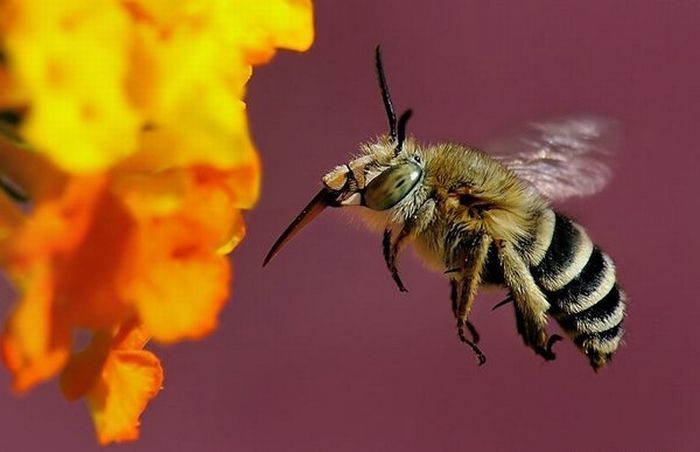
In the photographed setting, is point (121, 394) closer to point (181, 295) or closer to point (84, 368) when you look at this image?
point (84, 368)


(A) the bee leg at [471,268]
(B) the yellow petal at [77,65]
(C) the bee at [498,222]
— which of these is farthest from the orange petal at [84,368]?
(A) the bee leg at [471,268]

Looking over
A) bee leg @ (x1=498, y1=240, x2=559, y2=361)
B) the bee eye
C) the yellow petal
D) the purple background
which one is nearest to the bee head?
the bee eye

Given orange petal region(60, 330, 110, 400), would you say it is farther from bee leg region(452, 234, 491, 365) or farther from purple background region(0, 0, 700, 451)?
purple background region(0, 0, 700, 451)

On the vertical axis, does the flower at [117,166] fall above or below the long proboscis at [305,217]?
above

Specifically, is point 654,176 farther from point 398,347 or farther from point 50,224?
point 50,224

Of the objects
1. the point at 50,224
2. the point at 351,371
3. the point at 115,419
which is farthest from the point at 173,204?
the point at 351,371

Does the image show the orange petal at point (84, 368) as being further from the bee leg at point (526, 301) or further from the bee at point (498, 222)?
the bee leg at point (526, 301)

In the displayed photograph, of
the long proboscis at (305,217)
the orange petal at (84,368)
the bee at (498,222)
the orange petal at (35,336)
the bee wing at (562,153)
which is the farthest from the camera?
the bee wing at (562,153)
